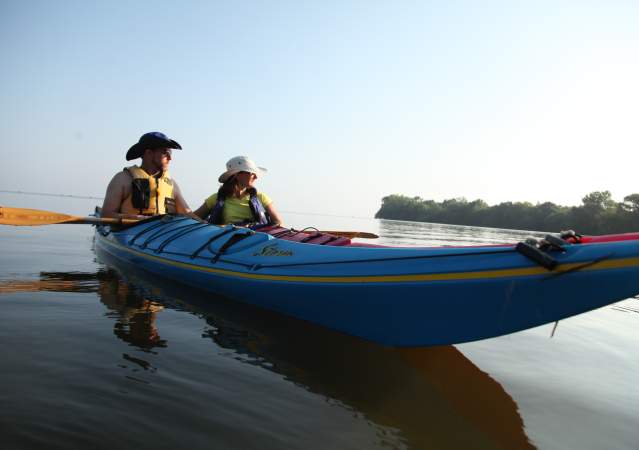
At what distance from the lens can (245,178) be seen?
5.59 meters

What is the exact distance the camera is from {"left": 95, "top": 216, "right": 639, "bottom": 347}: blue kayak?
85.1 inches

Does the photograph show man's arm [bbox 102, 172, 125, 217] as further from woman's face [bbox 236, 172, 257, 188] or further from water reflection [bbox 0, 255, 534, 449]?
woman's face [bbox 236, 172, 257, 188]

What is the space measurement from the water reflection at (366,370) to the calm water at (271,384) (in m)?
0.01

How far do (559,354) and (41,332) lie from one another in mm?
4241

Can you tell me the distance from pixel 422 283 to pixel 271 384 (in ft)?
3.75

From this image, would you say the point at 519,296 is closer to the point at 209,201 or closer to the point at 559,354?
the point at 559,354

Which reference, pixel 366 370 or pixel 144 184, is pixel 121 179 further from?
pixel 366 370

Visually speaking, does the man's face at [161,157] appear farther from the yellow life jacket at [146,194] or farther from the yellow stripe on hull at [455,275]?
the yellow stripe on hull at [455,275]

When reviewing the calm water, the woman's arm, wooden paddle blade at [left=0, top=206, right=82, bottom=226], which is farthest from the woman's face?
wooden paddle blade at [left=0, top=206, right=82, bottom=226]

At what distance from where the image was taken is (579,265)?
213cm

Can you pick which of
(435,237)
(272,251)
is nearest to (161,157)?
(272,251)

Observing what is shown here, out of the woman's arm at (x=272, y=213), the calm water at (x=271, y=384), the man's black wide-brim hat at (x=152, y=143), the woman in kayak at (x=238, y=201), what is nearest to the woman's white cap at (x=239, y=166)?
the woman in kayak at (x=238, y=201)

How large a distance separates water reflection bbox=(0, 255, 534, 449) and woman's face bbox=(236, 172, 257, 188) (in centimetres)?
184

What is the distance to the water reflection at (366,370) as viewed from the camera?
2.21 metres
